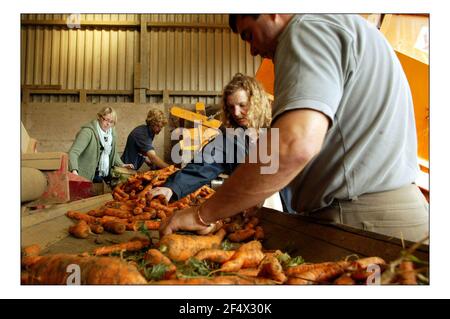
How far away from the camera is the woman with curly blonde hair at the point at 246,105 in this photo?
2.07 meters

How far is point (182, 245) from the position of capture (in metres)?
1.38

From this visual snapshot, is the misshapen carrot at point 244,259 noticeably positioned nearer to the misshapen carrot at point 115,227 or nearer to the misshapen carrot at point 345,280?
the misshapen carrot at point 345,280

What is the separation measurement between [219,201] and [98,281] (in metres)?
0.45

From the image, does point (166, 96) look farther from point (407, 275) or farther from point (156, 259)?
point (407, 275)

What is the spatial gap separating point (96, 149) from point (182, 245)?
127cm

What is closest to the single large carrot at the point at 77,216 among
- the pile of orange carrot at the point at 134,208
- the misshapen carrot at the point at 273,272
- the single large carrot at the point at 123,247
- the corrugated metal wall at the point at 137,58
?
the pile of orange carrot at the point at 134,208

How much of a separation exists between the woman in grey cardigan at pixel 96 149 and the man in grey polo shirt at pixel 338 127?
1281 mm

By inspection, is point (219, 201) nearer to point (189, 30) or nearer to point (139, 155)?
point (189, 30)

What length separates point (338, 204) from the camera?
1272mm

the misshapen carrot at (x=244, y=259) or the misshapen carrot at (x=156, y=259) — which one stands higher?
the misshapen carrot at (x=156, y=259)

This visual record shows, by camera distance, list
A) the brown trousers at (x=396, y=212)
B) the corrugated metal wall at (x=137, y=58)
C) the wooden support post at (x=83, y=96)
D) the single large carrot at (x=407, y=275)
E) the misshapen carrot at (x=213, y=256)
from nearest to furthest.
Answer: the single large carrot at (x=407, y=275) < the brown trousers at (x=396, y=212) < the misshapen carrot at (x=213, y=256) < the corrugated metal wall at (x=137, y=58) < the wooden support post at (x=83, y=96)

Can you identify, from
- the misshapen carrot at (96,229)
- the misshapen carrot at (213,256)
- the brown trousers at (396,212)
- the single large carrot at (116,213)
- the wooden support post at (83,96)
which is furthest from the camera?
the wooden support post at (83,96)
